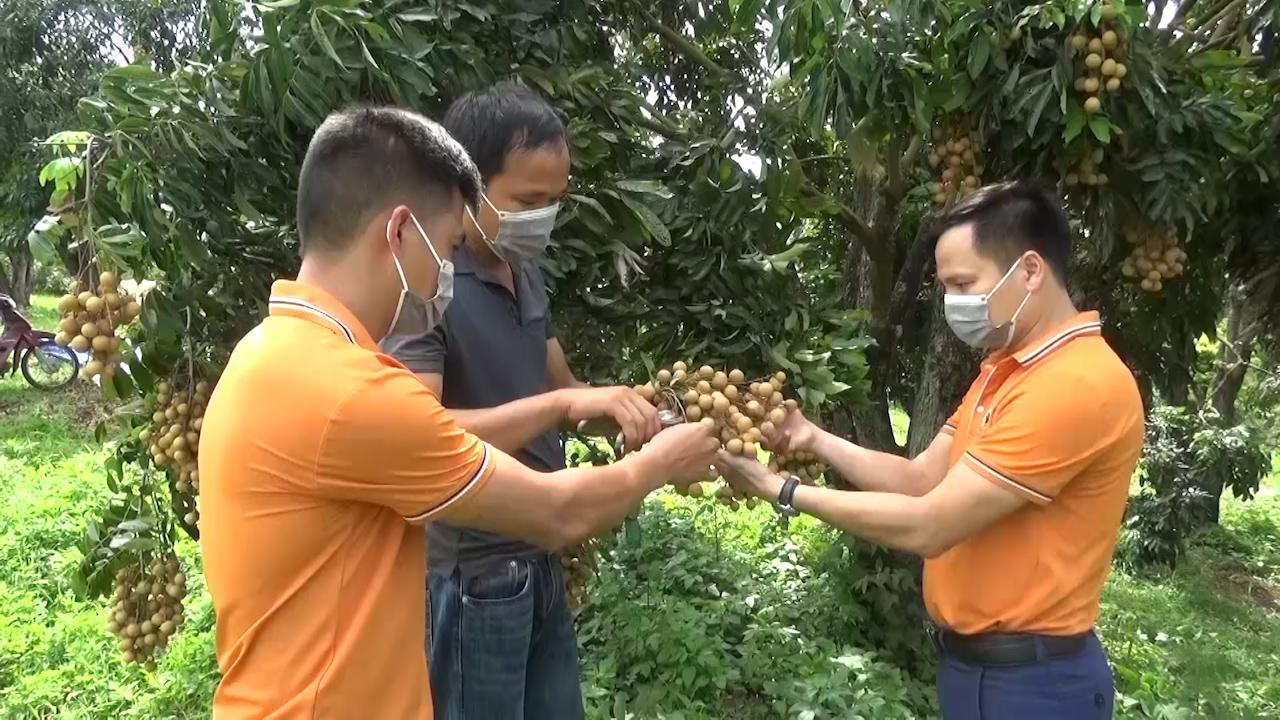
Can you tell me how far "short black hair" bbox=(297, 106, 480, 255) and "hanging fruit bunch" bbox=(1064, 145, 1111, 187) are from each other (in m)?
1.71

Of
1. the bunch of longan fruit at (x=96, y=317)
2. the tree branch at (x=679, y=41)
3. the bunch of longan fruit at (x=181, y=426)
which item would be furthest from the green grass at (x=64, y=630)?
the tree branch at (x=679, y=41)

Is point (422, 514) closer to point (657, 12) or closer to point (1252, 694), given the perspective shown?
point (657, 12)

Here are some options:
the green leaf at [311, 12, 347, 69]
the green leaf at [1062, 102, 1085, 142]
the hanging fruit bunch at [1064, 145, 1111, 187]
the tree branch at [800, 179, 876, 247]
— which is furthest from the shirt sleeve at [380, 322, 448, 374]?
the tree branch at [800, 179, 876, 247]

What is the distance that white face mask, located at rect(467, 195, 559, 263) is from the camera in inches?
70.1

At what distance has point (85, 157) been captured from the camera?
5.43 feet

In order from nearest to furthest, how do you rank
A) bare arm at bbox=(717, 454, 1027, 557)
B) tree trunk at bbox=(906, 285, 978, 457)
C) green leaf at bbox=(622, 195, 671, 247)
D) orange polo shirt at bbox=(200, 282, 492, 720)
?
orange polo shirt at bbox=(200, 282, 492, 720)
bare arm at bbox=(717, 454, 1027, 557)
green leaf at bbox=(622, 195, 671, 247)
tree trunk at bbox=(906, 285, 978, 457)

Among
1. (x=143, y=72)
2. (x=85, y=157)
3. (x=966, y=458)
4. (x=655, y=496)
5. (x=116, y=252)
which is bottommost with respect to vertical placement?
(x=655, y=496)

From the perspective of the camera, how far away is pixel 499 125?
1.73 m

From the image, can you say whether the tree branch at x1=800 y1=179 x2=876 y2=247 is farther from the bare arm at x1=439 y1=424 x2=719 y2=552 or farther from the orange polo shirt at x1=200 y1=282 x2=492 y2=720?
the orange polo shirt at x1=200 y1=282 x2=492 y2=720

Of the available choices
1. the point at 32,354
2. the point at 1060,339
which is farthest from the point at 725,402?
the point at 32,354

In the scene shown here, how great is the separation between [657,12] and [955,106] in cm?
127

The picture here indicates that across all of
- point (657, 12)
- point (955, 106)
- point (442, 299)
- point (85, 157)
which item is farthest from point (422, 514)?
point (657, 12)

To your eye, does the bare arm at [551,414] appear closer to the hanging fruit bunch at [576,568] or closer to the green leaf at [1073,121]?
the hanging fruit bunch at [576,568]

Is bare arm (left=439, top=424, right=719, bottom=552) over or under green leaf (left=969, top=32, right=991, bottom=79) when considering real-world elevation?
under
